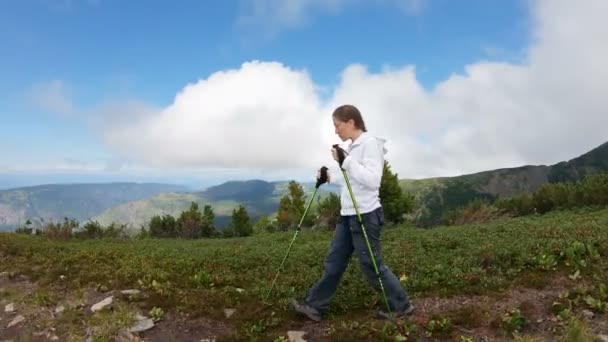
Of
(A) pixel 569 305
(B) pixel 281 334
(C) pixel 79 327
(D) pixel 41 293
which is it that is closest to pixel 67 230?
(D) pixel 41 293

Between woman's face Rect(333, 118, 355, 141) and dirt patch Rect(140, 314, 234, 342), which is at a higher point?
woman's face Rect(333, 118, 355, 141)

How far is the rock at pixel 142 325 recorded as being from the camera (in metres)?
8.98

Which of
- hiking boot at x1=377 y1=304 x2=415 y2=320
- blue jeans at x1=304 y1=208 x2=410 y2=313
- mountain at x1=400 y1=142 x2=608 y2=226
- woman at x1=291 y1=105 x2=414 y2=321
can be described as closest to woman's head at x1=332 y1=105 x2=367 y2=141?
woman at x1=291 y1=105 x2=414 y2=321

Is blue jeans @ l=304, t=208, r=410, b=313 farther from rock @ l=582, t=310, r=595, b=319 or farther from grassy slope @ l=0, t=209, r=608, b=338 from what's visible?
rock @ l=582, t=310, r=595, b=319

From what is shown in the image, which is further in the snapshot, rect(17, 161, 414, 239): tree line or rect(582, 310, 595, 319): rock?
rect(17, 161, 414, 239): tree line

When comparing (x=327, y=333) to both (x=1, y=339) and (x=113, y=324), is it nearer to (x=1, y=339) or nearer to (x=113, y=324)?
(x=113, y=324)

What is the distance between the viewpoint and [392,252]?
14.6 m

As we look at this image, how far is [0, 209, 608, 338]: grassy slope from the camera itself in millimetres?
9477

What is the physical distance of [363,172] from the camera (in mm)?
7730

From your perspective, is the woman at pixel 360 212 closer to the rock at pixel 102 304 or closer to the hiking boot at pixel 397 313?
the hiking boot at pixel 397 313

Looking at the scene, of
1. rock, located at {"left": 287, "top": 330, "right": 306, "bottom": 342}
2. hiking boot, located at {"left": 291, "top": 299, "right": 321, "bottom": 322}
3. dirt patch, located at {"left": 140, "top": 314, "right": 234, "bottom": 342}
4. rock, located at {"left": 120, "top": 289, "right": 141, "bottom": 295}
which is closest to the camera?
rock, located at {"left": 287, "top": 330, "right": 306, "bottom": 342}

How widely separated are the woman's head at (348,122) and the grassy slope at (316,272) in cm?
328

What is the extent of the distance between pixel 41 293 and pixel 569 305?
10.9m

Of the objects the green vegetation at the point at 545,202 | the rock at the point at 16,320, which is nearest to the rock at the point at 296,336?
the rock at the point at 16,320
